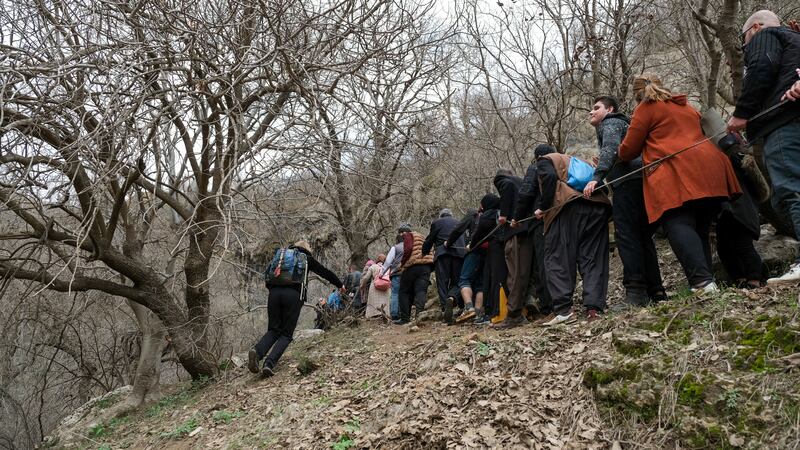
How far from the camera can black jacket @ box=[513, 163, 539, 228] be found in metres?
5.99

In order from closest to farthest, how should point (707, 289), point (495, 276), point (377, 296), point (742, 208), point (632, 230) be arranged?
point (707, 289)
point (742, 208)
point (632, 230)
point (495, 276)
point (377, 296)

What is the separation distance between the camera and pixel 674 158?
14.6ft

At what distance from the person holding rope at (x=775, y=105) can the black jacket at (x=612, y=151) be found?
1.05m

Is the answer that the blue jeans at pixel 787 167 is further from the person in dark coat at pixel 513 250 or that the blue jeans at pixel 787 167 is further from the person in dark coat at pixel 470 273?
the person in dark coat at pixel 470 273

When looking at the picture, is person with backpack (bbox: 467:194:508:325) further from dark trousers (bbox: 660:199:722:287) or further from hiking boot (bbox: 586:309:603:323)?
dark trousers (bbox: 660:199:722:287)

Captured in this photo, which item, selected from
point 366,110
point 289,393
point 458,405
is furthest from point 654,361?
point 289,393

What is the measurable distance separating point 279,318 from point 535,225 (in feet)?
12.3

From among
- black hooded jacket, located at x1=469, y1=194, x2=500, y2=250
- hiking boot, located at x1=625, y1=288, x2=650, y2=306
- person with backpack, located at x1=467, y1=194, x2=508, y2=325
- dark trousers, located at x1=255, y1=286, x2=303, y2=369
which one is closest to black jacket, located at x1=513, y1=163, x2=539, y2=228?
person with backpack, located at x1=467, y1=194, x2=508, y2=325

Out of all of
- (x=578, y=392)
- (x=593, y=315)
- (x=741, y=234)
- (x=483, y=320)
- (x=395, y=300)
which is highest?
(x=741, y=234)

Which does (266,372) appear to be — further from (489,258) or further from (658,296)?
(658,296)

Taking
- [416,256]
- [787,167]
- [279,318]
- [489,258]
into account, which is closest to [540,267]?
[489,258]

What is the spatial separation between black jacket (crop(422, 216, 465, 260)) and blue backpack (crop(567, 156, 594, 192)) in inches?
121

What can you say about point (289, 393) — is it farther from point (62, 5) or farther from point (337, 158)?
point (62, 5)

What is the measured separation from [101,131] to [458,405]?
11.8 feet
